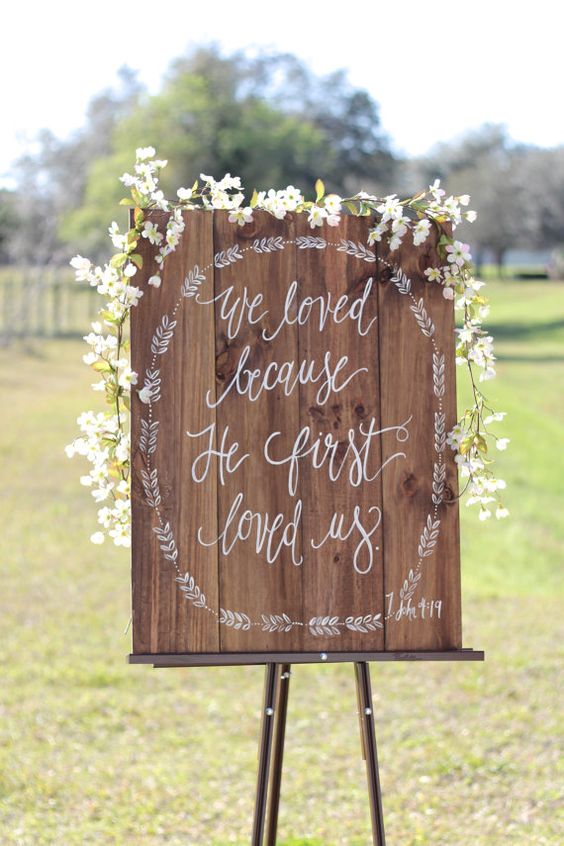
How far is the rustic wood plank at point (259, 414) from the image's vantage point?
241 centimetres

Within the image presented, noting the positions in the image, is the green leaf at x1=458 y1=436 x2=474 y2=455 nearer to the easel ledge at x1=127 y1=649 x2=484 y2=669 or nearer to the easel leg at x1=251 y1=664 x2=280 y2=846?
the easel ledge at x1=127 y1=649 x2=484 y2=669

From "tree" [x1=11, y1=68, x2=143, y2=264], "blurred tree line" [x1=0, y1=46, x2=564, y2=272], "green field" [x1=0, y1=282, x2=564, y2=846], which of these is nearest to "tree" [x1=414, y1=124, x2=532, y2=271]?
"blurred tree line" [x1=0, y1=46, x2=564, y2=272]

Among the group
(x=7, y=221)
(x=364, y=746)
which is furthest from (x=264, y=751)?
(x=7, y=221)

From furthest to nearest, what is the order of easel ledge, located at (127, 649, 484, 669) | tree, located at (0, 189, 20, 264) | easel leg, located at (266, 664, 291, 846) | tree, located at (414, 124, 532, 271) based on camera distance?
tree, located at (414, 124, 532, 271)
tree, located at (0, 189, 20, 264)
easel leg, located at (266, 664, 291, 846)
easel ledge, located at (127, 649, 484, 669)

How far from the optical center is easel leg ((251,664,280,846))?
2443mm

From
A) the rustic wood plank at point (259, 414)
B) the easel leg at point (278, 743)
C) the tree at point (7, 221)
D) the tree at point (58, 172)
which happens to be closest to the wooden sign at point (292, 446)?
the rustic wood plank at point (259, 414)

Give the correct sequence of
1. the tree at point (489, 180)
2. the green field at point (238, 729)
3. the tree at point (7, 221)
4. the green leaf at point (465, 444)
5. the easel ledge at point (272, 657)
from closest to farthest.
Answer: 1. the easel ledge at point (272, 657)
2. the green leaf at point (465, 444)
3. the green field at point (238, 729)
4. the tree at point (7, 221)
5. the tree at point (489, 180)

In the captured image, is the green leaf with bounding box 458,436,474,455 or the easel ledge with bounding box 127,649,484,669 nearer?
the easel ledge with bounding box 127,649,484,669

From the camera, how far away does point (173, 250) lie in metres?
2.43

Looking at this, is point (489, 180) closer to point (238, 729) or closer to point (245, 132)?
point (245, 132)

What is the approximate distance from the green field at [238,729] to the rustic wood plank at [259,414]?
5.31 ft

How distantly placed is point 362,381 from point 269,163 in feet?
80.5

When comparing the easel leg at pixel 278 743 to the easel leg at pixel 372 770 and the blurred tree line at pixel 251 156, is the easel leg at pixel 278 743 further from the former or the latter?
the blurred tree line at pixel 251 156

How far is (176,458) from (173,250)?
0.45 metres
